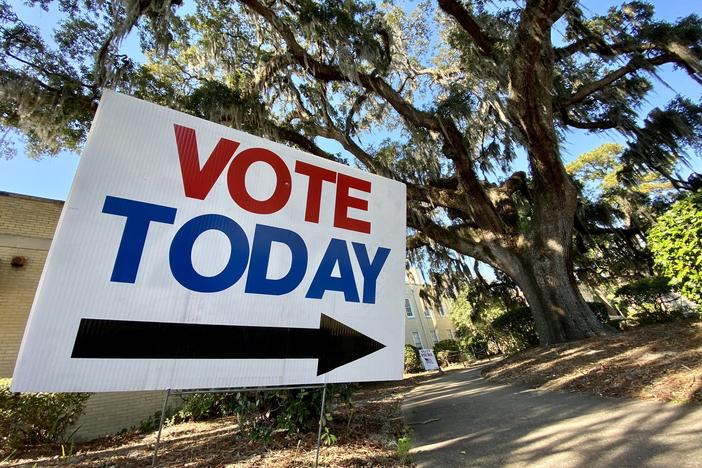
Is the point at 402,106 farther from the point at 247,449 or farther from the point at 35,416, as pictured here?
the point at 35,416

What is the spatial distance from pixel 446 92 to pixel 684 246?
7722 millimetres

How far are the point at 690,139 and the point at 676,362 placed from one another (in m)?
8.18

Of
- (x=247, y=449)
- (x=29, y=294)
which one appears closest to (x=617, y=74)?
(x=247, y=449)

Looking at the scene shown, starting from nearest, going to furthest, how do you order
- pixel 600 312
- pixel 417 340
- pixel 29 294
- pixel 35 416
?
pixel 35 416
pixel 29 294
pixel 600 312
pixel 417 340

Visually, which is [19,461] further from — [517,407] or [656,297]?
[656,297]

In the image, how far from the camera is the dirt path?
8.18 ft

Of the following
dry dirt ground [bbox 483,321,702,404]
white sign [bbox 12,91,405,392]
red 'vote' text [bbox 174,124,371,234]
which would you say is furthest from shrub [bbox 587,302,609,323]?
red 'vote' text [bbox 174,124,371,234]

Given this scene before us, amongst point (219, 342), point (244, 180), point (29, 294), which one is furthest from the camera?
point (29, 294)

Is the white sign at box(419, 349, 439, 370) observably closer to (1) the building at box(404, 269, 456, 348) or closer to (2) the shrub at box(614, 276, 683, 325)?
(2) the shrub at box(614, 276, 683, 325)

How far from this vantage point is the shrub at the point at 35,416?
4.93m

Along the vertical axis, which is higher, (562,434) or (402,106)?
(402,106)

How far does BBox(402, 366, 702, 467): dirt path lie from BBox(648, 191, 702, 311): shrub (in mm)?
3202

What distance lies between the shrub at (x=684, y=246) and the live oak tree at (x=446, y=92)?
8.31 feet

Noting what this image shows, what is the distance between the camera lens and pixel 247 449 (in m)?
3.72
